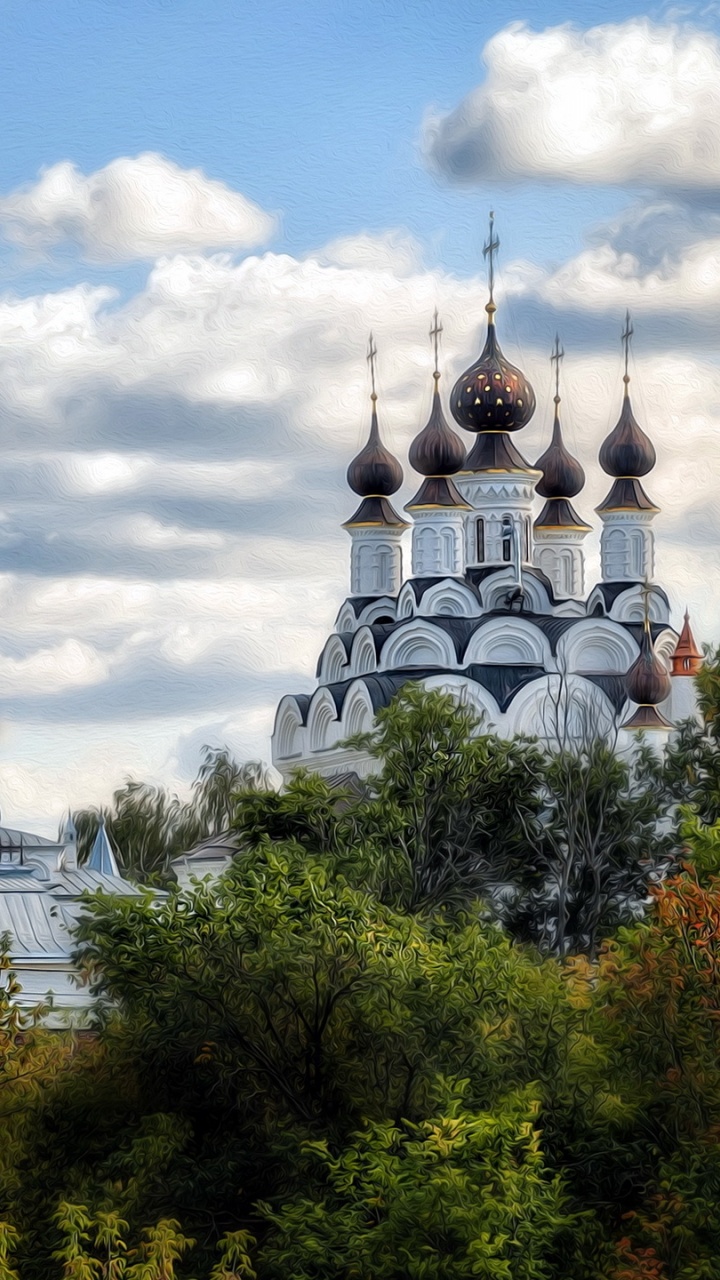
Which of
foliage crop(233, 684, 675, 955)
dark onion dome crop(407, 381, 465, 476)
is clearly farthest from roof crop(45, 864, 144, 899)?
dark onion dome crop(407, 381, 465, 476)

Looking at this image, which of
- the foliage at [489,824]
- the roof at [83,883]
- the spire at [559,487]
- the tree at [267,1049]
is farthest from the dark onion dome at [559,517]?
the tree at [267,1049]

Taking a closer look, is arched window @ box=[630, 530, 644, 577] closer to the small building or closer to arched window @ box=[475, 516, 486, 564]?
arched window @ box=[475, 516, 486, 564]

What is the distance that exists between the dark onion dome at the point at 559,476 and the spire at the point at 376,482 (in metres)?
2.75

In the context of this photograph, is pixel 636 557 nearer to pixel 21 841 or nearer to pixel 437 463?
pixel 437 463

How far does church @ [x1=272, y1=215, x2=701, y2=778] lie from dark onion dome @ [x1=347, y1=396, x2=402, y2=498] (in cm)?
3

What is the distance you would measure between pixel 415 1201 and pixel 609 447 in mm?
29719

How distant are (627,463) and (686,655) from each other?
4.90 metres

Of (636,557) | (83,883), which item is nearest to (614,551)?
(636,557)

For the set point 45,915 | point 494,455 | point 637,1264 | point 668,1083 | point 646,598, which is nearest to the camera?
point 637,1264

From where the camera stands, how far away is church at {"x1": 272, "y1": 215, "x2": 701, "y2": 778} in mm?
37969

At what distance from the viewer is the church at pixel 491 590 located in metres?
38.0

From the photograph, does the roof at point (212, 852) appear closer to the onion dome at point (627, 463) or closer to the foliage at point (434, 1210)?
the onion dome at point (627, 463)

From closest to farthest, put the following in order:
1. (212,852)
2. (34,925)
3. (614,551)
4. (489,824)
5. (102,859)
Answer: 1. (489,824)
2. (34,925)
3. (212,852)
4. (102,859)
5. (614,551)

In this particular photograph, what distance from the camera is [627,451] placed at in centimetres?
4106
